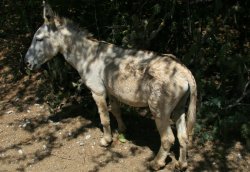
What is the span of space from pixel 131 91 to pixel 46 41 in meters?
1.57

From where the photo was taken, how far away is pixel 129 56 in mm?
5945

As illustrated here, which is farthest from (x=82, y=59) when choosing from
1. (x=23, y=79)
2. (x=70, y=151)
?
(x=23, y=79)

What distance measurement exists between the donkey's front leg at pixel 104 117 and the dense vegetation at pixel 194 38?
1131 millimetres

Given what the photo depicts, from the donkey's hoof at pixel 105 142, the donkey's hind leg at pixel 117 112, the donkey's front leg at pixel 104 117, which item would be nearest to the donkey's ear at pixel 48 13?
the donkey's front leg at pixel 104 117

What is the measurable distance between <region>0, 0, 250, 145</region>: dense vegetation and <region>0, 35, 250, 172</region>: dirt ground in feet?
1.13

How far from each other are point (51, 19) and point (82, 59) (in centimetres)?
72

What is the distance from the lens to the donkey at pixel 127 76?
545 centimetres

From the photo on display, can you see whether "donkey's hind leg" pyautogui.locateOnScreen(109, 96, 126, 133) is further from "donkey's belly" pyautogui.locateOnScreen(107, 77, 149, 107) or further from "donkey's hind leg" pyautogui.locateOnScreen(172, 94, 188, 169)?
"donkey's hind leg" pyautogui.locateOnScreen(172, 94, 188, 169)

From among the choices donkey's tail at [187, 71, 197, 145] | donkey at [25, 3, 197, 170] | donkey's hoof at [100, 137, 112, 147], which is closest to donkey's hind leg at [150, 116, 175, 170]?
donkey at [25, 3, 197, 170]

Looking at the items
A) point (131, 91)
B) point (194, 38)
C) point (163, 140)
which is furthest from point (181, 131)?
point (194, 38)

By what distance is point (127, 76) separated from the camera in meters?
5.81

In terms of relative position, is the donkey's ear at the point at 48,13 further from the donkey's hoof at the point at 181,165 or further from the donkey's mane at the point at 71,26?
the donkey's hoof at the point at 181,165

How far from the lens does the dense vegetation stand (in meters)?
6.64

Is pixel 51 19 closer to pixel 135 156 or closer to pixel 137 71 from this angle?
pixel 137 71
